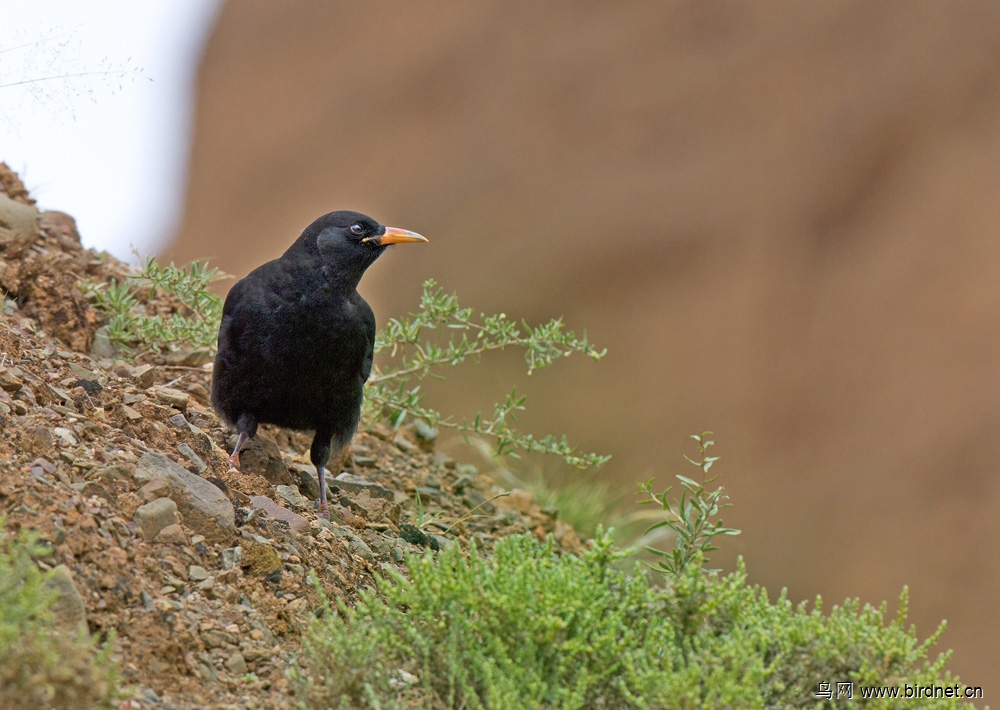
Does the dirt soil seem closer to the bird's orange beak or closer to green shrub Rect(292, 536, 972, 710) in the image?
green shrub Rect(292, 536, 972, 710)

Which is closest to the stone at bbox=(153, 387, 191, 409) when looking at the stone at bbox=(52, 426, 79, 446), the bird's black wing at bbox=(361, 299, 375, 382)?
the bird's black wing at bbox=(361, 299, 375, 382)

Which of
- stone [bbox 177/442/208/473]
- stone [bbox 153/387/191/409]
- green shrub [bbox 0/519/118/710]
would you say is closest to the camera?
green shrub [bbox 0/519/118/710]

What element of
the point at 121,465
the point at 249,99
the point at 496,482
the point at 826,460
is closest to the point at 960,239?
the point at 826,460

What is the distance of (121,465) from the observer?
3205mm

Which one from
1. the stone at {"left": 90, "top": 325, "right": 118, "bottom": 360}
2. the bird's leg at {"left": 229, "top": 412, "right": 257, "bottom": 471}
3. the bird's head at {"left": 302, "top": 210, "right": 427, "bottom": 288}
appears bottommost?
the bird's leg at {"left": 229, "top": 412, "right": 257, "bottom": 471}

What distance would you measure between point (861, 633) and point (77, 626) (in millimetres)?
2020

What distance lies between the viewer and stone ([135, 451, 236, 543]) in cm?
323

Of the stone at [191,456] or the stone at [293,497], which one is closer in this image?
the stone at [191,456]

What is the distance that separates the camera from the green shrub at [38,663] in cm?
206

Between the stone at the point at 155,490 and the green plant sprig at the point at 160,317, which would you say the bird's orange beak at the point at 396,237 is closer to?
the green plant sprig at the point at 160,317

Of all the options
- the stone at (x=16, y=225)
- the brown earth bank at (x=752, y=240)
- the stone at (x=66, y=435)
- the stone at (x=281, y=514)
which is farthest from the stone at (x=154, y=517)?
the brown earth bank at (x=752, y=240)

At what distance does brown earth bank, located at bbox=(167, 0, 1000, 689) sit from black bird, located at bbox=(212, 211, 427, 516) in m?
7.84

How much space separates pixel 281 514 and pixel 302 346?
91 cm

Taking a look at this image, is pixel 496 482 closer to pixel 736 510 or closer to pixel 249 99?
pixel 736 510
